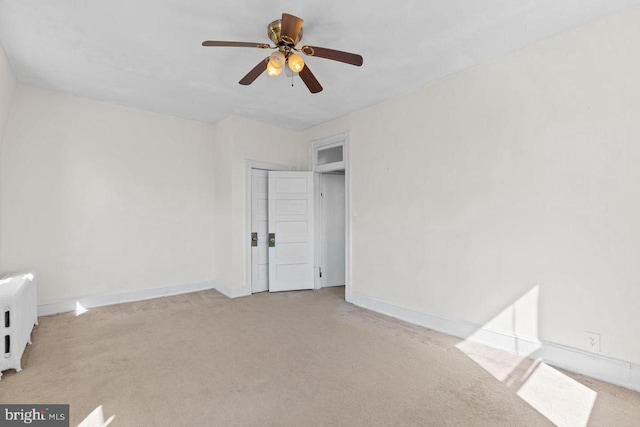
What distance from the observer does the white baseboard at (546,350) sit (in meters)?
2.38

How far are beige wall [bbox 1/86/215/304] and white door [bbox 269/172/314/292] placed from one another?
1.14m

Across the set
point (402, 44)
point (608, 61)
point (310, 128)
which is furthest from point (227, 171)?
point (608, 61)

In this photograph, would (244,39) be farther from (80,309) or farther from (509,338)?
(80,309)

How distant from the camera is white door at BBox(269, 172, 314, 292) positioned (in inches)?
207

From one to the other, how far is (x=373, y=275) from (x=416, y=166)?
62.9 inches

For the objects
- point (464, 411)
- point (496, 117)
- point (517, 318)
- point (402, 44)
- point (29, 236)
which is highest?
point (402, 44)

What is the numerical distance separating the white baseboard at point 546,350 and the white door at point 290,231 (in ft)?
6.49

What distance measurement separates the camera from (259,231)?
5.30 meters

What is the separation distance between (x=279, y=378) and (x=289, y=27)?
2.65m

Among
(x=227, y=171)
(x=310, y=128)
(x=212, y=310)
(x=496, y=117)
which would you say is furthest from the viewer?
(x=310, y=128)

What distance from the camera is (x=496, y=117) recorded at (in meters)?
3.09

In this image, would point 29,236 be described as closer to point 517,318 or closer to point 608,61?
point 517,318

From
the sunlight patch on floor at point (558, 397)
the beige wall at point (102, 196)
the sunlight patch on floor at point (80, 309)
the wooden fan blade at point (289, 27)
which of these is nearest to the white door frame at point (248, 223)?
the beige wall at point (102, 196)

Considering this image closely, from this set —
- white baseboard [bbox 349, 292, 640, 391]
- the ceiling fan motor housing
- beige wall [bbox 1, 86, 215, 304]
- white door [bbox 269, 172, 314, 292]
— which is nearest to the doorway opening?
white door [bbox 269, 172, 314, 292]
